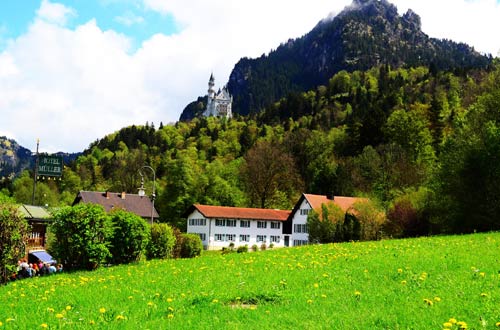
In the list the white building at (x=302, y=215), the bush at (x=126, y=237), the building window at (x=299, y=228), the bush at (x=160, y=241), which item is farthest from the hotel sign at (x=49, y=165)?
the building window at (x=299, y=228)

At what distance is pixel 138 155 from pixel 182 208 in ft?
134

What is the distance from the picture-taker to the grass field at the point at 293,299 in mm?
7977

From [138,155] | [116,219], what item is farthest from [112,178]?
[116,219]

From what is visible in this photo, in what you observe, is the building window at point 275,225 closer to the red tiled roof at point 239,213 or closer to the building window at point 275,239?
the building window at point 275,239

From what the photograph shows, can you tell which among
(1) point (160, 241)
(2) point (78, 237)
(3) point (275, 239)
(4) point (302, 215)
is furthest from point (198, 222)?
(2) point (78, 237)

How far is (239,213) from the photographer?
257 ft

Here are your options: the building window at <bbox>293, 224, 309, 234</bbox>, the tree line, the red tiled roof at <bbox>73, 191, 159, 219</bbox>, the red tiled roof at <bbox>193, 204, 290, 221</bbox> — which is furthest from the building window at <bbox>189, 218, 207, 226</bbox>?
the building window at <bbox>293, 224, 309, 234</bbox>

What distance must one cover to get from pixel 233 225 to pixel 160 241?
4883cm

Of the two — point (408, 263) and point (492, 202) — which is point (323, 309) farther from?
point (492, 202)

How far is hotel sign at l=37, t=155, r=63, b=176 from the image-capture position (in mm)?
46781

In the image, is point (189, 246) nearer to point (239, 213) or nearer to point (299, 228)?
point (299, 228)

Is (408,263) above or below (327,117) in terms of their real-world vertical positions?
below

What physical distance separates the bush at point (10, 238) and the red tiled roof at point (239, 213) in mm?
54630

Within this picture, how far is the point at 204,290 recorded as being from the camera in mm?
11898
